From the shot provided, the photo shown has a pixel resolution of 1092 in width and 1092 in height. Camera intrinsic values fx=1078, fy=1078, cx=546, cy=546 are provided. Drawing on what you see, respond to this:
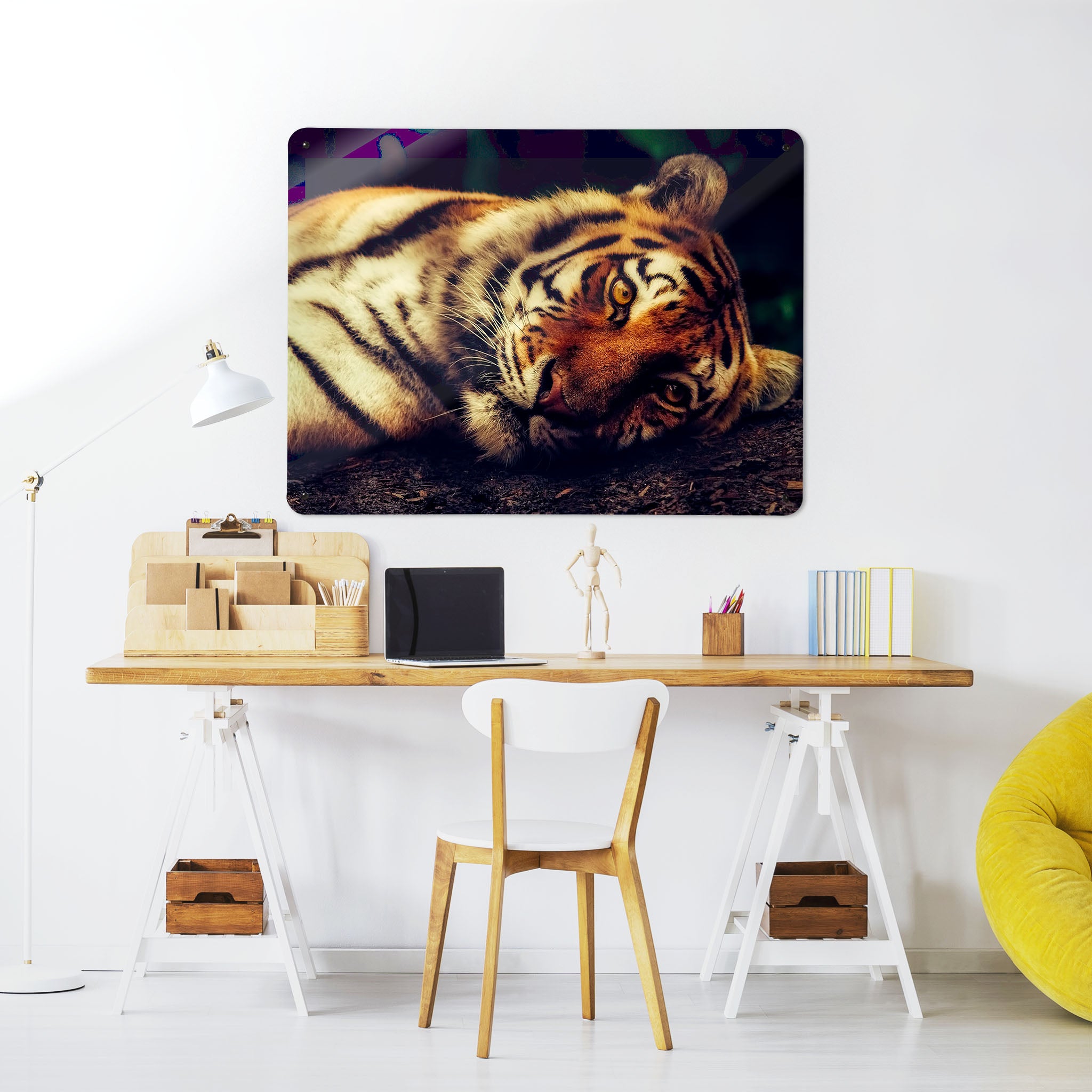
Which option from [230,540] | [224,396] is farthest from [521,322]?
[230,540]

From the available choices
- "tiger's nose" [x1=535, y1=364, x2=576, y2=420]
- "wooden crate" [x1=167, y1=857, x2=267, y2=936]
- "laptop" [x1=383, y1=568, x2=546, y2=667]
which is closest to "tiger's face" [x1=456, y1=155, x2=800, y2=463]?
"tiger's nose" [x1=535, y1=364, x2=576, y2=420]

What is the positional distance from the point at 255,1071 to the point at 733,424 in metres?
1.88

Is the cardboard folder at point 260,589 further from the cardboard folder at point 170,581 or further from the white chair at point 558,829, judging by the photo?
the white chair at point 558,829

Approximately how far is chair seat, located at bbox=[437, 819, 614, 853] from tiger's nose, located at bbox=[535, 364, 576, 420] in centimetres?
106

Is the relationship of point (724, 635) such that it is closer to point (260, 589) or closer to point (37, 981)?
point (260, 589)

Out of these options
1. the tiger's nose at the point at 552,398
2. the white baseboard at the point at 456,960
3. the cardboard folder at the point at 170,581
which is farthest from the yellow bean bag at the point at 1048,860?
the cardboard folder at the point at 170,581

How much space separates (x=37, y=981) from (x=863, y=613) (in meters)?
2.23

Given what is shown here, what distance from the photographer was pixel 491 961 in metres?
2.20

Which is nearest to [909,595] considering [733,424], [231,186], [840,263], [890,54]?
[733,424]

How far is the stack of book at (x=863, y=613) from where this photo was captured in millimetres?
2732

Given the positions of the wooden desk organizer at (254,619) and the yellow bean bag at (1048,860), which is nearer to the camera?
the yellow bean bag at (1048,860)

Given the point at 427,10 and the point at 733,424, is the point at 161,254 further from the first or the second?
the point at 733,424

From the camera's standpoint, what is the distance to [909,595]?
108 inches

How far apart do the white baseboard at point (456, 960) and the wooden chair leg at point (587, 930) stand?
0.35m
